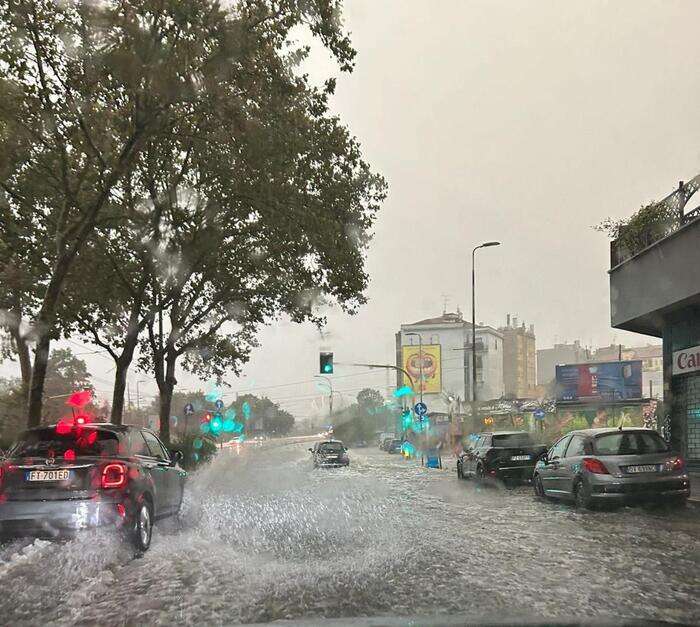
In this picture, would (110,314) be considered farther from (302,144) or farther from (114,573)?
(114,573)

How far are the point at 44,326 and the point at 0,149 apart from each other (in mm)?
3706

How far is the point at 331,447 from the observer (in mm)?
37688

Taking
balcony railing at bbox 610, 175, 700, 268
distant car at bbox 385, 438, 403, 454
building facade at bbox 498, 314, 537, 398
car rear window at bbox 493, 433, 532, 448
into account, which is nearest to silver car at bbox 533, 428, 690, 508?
balcony railing at bbox 610, 175, 700, 268

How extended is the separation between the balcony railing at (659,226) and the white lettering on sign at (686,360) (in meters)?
2.90

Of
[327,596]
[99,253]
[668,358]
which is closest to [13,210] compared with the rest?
[99,253]

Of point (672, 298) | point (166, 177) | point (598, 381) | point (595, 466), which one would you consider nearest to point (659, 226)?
point (672, 298)

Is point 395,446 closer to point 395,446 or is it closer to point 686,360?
point 395,446

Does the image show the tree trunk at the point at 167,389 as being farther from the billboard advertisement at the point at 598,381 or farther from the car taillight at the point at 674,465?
the billboard advertisement at the point at 598,381

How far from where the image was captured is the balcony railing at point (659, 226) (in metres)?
18.3

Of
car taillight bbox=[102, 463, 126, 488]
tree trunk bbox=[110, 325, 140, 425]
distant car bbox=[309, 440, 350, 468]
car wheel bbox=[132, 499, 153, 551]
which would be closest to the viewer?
car taillight bbox=[102, 463, 126, 488]

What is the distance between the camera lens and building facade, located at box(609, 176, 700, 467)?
57.9ft

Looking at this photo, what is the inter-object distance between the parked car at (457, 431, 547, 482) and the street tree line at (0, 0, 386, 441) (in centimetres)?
607

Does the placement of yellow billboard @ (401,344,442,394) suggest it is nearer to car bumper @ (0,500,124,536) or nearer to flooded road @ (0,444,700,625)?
flooded road @ (0,444,700,625)

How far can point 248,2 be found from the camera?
46.5 ft
